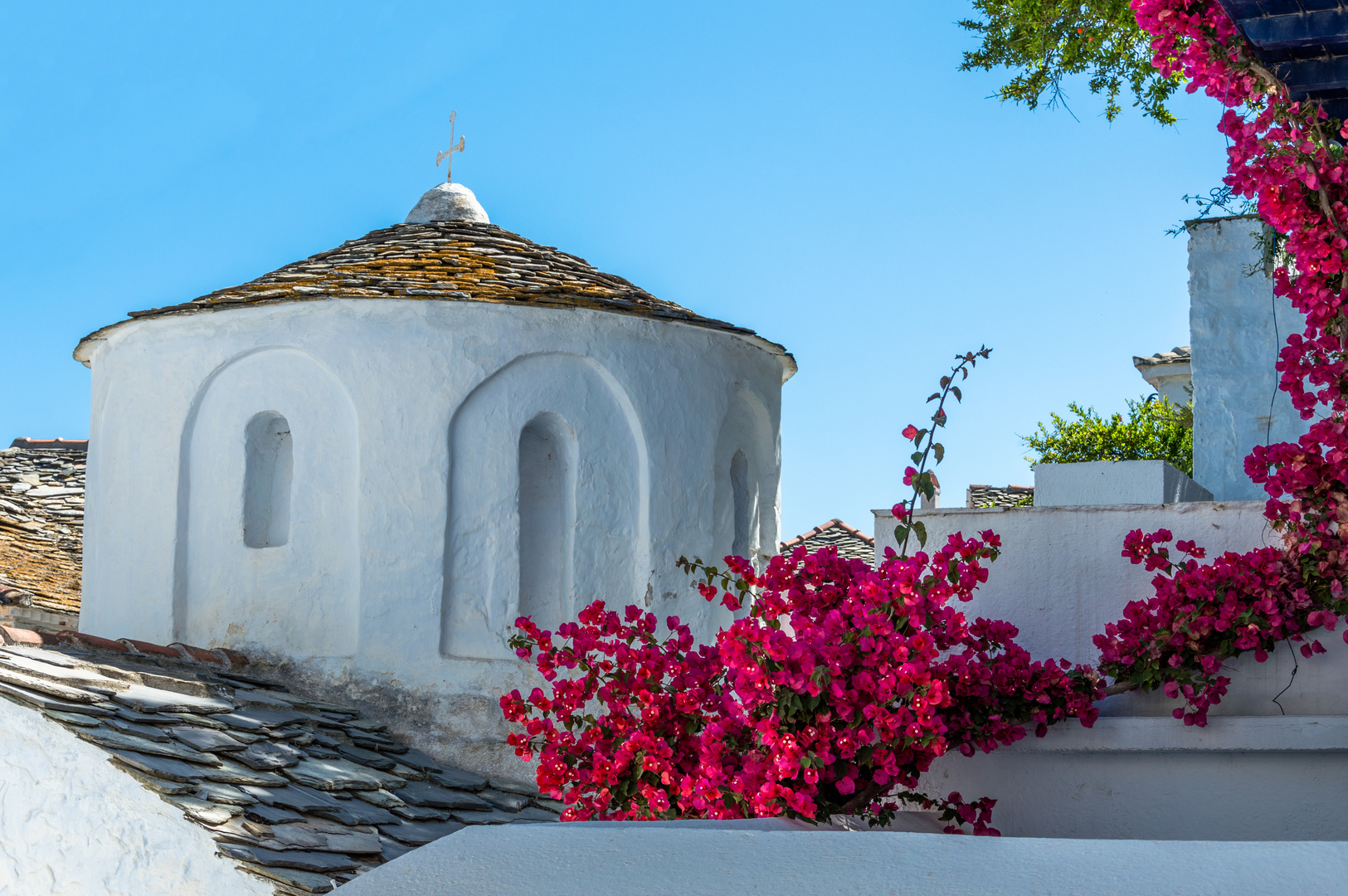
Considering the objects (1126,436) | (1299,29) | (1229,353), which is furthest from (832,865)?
(1126,436)

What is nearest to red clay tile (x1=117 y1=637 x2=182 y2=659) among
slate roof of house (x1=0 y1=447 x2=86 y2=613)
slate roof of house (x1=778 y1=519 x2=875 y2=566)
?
slate roof of house (x1=0 y1=447 x2=86 y2=613)

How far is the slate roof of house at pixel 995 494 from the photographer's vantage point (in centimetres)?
2255

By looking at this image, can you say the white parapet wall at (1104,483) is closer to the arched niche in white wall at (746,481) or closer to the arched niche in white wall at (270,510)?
the arched niche in white wall at (746,481)

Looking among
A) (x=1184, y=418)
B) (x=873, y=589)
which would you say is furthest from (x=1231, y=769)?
(x=1184, y=418)

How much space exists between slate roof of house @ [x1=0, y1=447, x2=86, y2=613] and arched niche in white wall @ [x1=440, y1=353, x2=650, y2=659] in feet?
18.5

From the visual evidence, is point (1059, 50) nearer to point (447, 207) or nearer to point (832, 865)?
point (447, 207)

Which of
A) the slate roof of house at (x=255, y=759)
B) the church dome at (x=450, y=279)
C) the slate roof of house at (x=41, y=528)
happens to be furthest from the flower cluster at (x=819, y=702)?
the slate roof of house at (x=41, y=528)

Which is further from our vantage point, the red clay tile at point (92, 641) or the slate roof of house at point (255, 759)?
the red clay tile at point (92, 641)

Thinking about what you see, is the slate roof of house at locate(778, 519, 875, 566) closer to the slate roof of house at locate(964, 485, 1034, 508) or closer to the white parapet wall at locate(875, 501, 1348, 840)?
the slate roof of house at locate(964, 485, 1034, 508)

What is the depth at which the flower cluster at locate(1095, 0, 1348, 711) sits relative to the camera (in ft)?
14.4

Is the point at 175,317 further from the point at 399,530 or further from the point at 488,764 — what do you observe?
the point at 488,764

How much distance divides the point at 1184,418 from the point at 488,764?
9994mm

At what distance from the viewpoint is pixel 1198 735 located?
14.8 feet

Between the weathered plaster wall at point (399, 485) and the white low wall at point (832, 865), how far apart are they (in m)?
7.35
